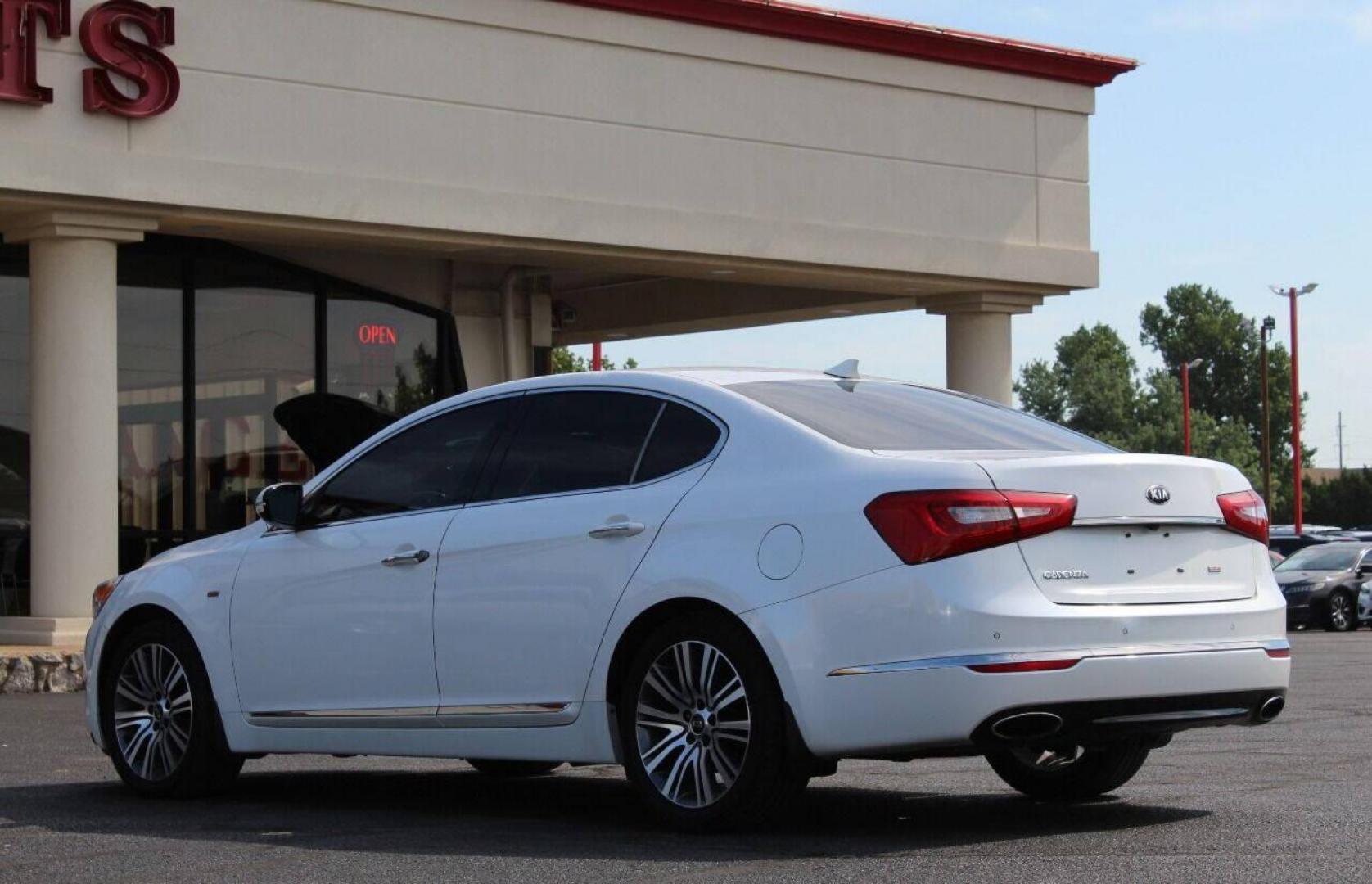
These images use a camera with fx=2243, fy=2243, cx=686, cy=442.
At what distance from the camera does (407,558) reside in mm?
8344

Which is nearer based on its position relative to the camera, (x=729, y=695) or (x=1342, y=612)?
(x=729, y=695)

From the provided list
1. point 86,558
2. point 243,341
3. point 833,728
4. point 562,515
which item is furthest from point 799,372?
point 243,341

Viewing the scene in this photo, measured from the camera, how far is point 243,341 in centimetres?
2131

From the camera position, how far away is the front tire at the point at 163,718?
29.6ft

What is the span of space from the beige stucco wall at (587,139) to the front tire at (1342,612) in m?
11.8

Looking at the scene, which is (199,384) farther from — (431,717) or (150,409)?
(431,717)

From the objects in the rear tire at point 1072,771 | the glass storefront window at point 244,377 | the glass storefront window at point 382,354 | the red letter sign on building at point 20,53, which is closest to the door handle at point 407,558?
the rear tire at point 1072,771

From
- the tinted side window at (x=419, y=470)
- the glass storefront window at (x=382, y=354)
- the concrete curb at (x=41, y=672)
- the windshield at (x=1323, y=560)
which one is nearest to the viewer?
the tinted side window at (x=419, y=470)

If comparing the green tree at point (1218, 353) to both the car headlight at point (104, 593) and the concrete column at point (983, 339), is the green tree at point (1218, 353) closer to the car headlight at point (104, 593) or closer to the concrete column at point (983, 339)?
the concrete column at point (983, 339)

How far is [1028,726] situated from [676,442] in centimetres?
167

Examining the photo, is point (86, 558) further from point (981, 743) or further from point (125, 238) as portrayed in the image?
point (981, 743)

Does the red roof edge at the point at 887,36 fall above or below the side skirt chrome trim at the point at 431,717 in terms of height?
above

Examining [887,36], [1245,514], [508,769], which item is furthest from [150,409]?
[1245,514]

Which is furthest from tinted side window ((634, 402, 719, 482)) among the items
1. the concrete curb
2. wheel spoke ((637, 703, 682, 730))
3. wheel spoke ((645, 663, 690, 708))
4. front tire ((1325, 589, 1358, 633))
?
front tire ((1325, 589, 1358, 633))
